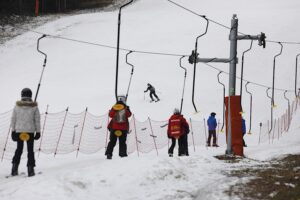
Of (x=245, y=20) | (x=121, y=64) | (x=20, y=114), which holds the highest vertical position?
(x=245, y=20)

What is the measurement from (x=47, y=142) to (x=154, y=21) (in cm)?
3749

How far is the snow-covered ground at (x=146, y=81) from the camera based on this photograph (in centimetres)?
862

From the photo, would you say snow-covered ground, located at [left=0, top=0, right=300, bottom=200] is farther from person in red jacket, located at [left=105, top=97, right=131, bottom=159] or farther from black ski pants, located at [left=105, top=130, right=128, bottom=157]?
person in red jacket, located at [left=105, top=97, right=131, bottom=159]

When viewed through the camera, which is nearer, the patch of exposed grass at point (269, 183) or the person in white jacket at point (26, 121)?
the patch of exposed grass at point (269, 183)

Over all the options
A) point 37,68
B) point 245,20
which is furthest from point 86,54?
point 245,20

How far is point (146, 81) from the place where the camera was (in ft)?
115

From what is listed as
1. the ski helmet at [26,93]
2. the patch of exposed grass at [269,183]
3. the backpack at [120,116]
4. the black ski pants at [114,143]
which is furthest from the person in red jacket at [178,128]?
the ski helmet at [26,93]

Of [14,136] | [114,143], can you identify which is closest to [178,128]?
[114,143]

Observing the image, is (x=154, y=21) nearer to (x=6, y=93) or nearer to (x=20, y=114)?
(x=6, y=93)

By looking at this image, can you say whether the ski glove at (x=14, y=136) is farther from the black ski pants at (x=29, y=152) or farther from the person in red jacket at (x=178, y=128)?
the person in red jacket at (x=178, y=128)

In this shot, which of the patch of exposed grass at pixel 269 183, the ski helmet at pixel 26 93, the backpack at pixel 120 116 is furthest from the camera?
the backpack at pixel 120 116

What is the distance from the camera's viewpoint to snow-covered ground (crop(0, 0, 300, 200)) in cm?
862

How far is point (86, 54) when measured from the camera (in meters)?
44.2

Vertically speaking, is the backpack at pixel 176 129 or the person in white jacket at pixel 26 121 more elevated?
the person in white jacket at pixel 26 121
